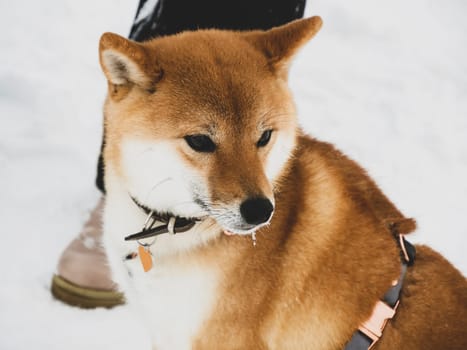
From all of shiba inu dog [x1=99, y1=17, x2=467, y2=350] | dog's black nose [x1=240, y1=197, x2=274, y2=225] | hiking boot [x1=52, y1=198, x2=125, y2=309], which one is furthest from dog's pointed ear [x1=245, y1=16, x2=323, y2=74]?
hiking boot [x1=52, y1=198, x2=125, y2=309]

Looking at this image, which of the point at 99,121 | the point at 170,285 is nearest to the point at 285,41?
the point at 170,285

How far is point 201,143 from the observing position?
1.49m

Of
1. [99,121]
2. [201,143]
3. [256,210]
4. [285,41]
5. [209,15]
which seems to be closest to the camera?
[256,210]

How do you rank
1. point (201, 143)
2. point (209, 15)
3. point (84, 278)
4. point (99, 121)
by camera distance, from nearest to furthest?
point (201, 143) < point (209, 15) < point (84, 278) < point (99, 121)

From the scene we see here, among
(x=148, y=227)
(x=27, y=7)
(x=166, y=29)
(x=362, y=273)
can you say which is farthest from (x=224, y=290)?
(x=27, y=7)

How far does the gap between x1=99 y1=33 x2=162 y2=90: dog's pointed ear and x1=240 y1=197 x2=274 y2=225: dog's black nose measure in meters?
0.52

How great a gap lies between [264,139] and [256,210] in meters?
0.31

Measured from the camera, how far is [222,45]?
1573 mm

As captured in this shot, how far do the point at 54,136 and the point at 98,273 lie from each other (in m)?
1.10

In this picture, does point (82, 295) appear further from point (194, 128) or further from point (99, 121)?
point (99, 121)

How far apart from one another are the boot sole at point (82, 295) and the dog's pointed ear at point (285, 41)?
147 cm

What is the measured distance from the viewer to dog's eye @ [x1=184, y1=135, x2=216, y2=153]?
148 centimetres

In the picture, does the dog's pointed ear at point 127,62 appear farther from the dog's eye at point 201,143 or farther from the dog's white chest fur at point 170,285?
the dog's white chest fur at point 170,285

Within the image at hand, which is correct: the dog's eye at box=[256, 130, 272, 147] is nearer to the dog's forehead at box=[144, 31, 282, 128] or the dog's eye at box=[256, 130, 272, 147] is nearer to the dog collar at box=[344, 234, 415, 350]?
the dog's forehead at box=[144, 31, 282, 128]
